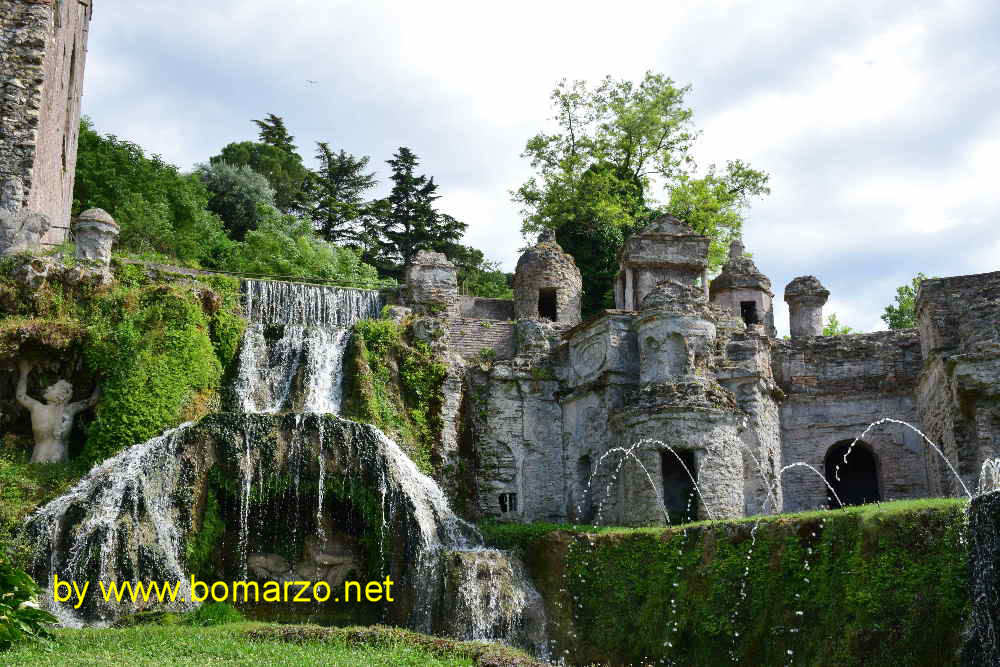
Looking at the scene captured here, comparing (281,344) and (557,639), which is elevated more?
(281,344)

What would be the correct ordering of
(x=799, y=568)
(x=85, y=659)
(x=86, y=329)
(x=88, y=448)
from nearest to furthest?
(x=85, y=659)
(x=799, y=568)
(x=88, y=448)
(x=86, y=329)

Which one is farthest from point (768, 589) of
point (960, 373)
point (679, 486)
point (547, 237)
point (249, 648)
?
point (547, 237)

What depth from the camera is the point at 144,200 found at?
37.3 metres

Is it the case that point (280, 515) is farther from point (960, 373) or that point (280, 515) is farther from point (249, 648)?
point (960, 373)

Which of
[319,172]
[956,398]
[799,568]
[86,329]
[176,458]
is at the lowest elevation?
[799,568]

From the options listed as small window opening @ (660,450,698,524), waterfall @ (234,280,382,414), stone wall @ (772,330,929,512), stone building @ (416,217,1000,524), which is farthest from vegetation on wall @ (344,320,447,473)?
stone wall @ (772,330,929,512)

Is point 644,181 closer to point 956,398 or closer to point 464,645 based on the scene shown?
point 956,398

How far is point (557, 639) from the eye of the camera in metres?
17.9

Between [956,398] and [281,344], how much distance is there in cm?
1432

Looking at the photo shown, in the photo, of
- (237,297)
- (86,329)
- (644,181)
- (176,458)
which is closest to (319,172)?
(644,181)

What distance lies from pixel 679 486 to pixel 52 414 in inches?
507

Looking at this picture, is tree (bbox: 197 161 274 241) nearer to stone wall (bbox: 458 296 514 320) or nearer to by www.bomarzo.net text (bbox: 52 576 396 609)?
Answer: stone wall (bbox: 458 296 514 320)

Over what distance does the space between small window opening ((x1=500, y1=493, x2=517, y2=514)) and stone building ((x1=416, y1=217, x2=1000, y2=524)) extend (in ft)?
0.10

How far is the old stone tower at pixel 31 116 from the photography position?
78.8 ft
